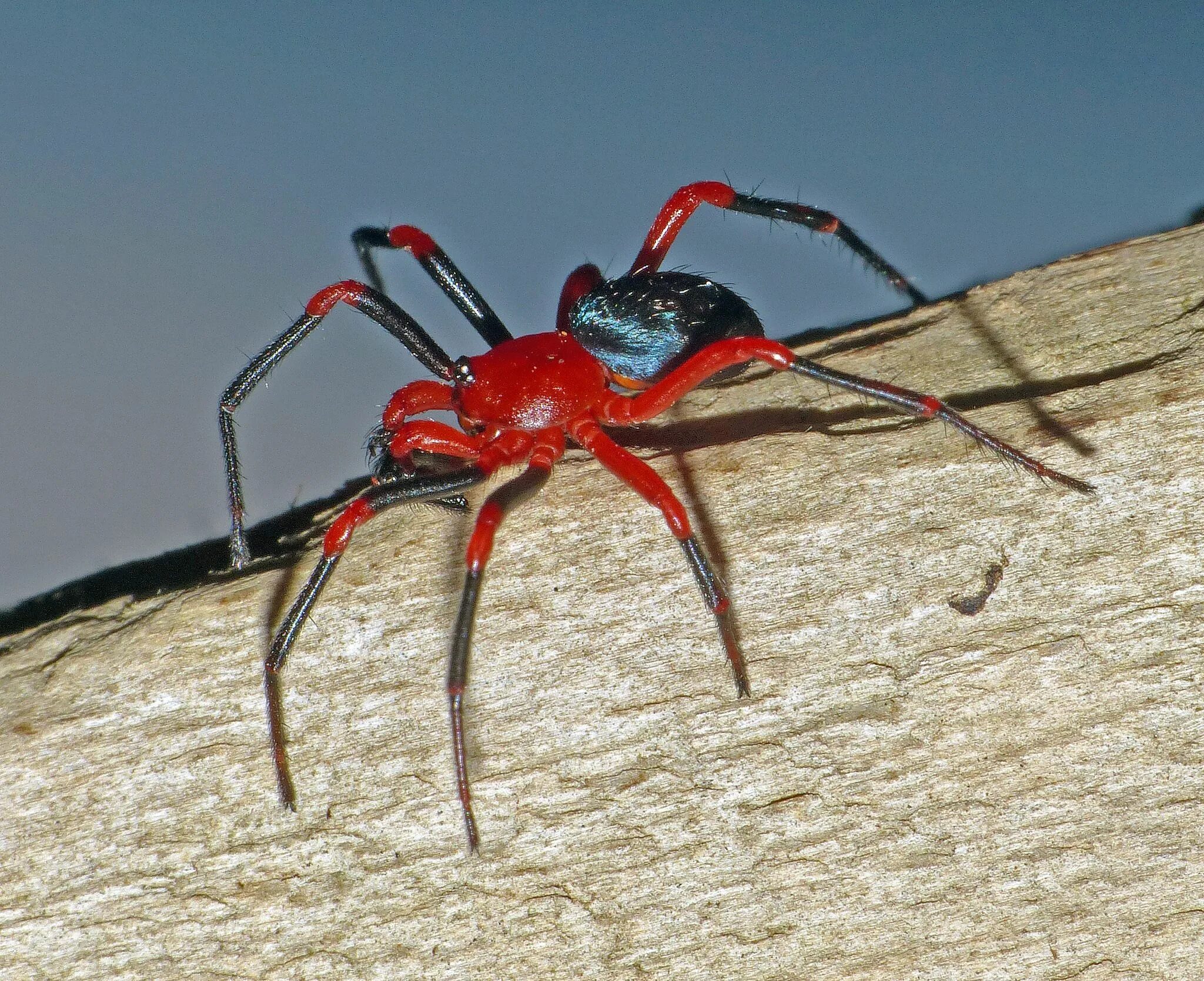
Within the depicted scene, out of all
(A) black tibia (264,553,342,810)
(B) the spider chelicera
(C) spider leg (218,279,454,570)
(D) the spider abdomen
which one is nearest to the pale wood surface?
(A) black tibia (264,553,342,810)

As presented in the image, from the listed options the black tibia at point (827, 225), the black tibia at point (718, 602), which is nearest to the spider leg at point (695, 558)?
the black tibia at point (718, 602)

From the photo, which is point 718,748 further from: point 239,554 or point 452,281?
point 452,281

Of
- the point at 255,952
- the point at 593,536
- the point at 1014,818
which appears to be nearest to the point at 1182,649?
the point at 1014,818

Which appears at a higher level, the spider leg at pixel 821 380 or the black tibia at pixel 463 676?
the spider leg at pixel 821 380

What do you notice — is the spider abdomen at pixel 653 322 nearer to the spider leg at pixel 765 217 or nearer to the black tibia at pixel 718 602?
the spider leg at pixel 765 217

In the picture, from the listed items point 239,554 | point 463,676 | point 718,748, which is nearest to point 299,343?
point 239,554
